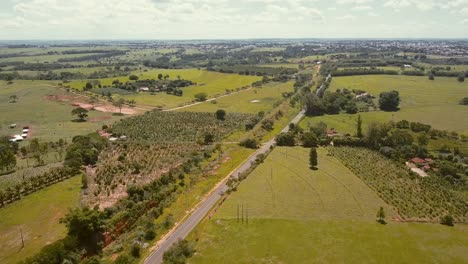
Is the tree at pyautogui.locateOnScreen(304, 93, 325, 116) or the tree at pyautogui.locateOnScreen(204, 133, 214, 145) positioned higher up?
the tree at pyautogui.locateOnScreen(304, 93, 325, 116)

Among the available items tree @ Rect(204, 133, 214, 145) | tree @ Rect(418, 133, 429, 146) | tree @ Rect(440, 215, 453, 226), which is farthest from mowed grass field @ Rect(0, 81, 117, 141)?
tree @ Rect(418, 133, 429, 146)

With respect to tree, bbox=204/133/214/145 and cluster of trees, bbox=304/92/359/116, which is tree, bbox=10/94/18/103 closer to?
tree, bbox=204/133/214/145

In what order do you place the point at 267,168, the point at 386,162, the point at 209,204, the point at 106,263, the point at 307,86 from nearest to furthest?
the point at 106,263, the point at 209,204, the point at 267,168, the point at 386,162, the point at 307,86

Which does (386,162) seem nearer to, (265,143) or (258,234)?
(265,143)

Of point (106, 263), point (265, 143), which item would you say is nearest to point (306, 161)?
point (265, 143)

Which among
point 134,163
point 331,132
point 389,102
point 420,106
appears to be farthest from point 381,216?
point 420,106
